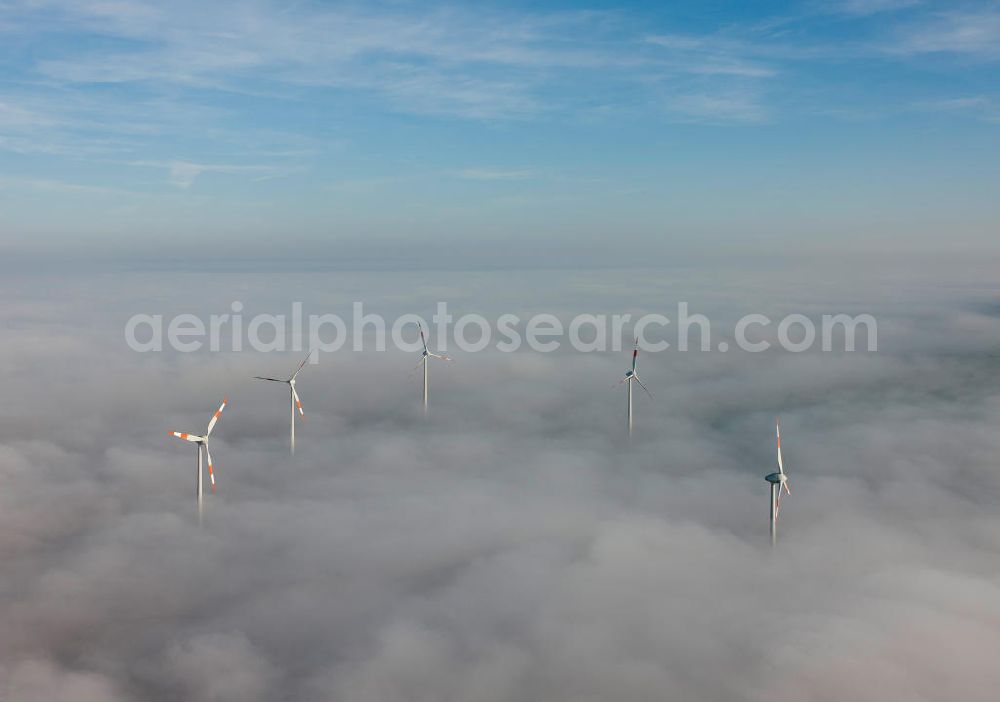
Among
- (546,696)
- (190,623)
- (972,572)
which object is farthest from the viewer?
(972,572)

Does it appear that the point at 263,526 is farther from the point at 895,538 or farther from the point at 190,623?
the point at 895,538

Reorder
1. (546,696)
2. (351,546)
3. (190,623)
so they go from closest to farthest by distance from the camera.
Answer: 1. (546,696)
2. (190,623)
3. (351,546)

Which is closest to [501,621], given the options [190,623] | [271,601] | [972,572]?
[271,601]

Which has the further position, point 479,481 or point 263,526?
point 479,481

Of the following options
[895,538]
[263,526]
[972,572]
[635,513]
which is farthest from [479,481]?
[972,572]

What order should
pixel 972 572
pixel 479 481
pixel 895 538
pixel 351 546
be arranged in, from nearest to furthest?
pixel 972 572 < pixel 351 546 < pixel 895 538 < pixel 479 481

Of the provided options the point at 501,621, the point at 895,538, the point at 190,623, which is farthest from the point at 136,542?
the point at 895,538

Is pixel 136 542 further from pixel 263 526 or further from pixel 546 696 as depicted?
pixel 546 696

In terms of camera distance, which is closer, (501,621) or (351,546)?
(501,621)

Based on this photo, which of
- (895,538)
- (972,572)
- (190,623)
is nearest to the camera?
(190,623)
